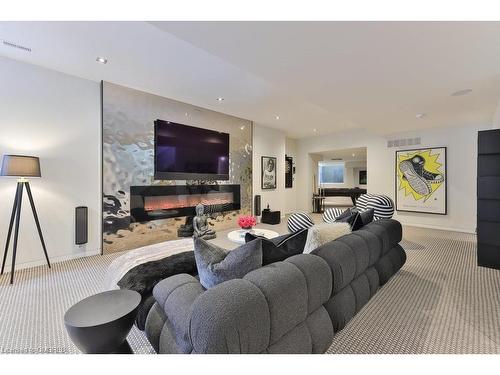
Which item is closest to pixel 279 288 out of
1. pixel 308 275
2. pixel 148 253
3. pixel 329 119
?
pixel 308 275

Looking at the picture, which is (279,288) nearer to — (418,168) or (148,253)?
(148,253)

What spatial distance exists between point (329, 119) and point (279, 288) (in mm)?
5888

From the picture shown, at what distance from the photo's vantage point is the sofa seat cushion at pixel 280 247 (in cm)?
140

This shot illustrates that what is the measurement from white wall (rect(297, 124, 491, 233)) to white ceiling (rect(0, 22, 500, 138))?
39.5 inches

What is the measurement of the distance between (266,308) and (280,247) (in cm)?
56

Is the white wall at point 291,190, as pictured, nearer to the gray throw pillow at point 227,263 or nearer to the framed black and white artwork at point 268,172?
the framed black and white artwork at point 268,172

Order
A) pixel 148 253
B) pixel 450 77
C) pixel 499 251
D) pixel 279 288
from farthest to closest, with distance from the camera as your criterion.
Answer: pixel 499 251, pixel 450 77, pixel 148 253, pixel 279 288

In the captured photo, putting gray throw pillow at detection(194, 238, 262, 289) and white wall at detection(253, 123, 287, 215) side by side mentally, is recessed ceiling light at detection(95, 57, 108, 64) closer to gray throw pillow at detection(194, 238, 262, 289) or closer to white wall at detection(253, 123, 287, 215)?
gray throw pillow at detection(194, 238, 262, 289)

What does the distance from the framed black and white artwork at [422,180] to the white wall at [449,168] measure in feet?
0.44

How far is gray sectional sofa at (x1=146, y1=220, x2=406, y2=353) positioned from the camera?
3.05 feet

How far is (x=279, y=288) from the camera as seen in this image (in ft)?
3.71

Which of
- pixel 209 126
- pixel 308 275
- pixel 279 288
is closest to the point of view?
pixel 279 288

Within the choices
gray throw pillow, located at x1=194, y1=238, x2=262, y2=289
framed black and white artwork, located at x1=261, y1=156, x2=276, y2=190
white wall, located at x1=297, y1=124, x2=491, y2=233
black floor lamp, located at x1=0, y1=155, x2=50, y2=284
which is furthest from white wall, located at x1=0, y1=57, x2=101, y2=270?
white wall, located at x1=297, y1=124, x2=491, y2=233

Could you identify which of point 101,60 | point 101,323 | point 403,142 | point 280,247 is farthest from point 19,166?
point 403,142
